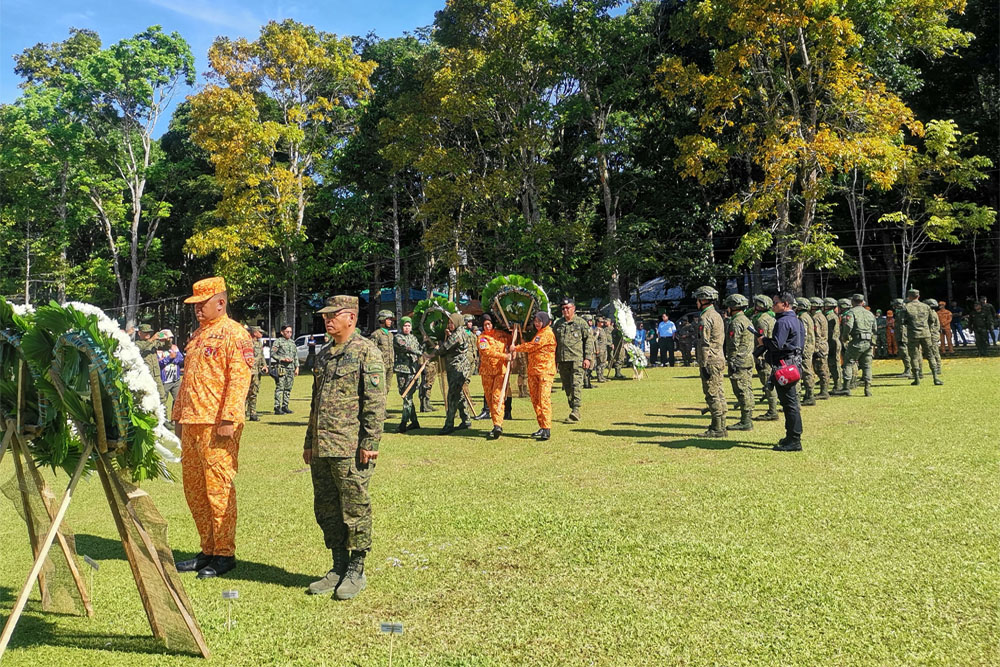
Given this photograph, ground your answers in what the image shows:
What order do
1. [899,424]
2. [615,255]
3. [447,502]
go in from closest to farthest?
[447,502]
[899,424]
[615,255]

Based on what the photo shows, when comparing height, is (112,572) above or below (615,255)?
below

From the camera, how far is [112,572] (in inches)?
203

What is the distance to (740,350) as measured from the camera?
10508 mm

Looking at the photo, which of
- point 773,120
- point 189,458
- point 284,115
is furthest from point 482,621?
point 284,115

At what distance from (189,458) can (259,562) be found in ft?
3.12

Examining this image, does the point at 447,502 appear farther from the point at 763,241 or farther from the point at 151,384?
the point at 763,241

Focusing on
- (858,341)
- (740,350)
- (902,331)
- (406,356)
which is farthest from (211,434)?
(902,331)

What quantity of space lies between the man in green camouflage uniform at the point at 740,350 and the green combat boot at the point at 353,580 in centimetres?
718

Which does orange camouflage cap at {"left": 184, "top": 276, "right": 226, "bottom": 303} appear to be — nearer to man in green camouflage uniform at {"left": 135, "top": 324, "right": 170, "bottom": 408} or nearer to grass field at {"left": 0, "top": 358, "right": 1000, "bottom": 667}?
grass field at {"left": 0, "top": 358, "right": 1000, "bottom": 667}

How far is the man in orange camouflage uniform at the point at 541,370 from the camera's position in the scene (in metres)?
10.4

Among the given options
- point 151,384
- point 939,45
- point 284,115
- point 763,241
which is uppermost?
point 284,115

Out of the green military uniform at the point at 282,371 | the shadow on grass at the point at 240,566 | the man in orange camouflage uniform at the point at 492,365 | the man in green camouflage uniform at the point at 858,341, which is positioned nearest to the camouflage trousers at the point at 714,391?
the man in orange camouflage uniform at the point at 492,365

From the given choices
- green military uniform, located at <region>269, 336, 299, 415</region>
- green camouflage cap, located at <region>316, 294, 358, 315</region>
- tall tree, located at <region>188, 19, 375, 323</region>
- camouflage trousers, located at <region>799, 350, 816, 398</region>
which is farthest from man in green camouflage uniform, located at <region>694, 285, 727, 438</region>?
tall tree, located at <region>188, 19, 375, 323</region>

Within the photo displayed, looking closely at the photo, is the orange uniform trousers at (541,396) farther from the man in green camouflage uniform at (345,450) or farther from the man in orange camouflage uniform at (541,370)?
the man in green camouflage uniform at (345,450)
